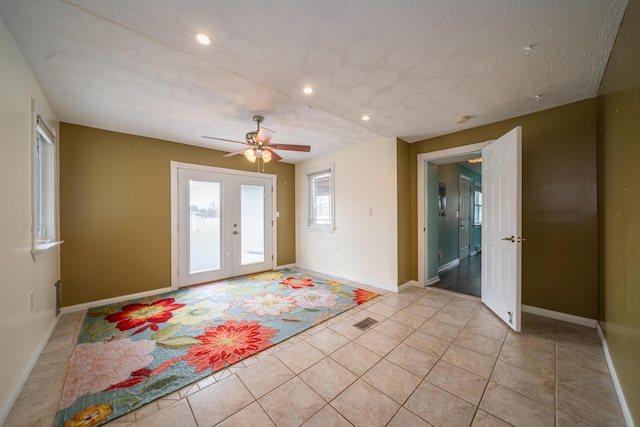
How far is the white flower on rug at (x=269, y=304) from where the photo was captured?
303 cm

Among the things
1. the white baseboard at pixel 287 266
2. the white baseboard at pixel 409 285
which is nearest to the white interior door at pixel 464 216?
the white baseboard at pixel 409 285

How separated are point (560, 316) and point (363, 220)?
108 inches

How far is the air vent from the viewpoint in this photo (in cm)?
261

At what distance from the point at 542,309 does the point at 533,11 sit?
10.3 ft

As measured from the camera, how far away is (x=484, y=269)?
3213mm

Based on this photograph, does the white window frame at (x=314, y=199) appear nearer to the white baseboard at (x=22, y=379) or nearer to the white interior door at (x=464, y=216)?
the white interior door at (x=464, y=216)

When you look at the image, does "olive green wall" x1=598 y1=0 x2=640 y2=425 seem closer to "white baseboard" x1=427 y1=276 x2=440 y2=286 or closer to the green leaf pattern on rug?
"white baseboard" x1=427 y1=276 x2=440 y2=286

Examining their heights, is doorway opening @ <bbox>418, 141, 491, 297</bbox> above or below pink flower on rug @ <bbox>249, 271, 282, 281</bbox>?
above

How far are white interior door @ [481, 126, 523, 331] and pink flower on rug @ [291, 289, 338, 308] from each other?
203cm

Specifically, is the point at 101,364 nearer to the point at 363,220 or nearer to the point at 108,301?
the point at 108,301

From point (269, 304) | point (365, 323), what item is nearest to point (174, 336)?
point (269, 304)

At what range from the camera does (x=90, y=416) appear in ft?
4.82

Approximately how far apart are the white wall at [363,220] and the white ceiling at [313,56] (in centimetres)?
109

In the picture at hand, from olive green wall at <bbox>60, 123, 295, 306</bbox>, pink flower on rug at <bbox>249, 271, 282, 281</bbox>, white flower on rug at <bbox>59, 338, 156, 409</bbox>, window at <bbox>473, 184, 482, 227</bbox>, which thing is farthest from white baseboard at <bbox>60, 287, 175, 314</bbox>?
window at <bbox>473, 184, 482, 227</bbox>
